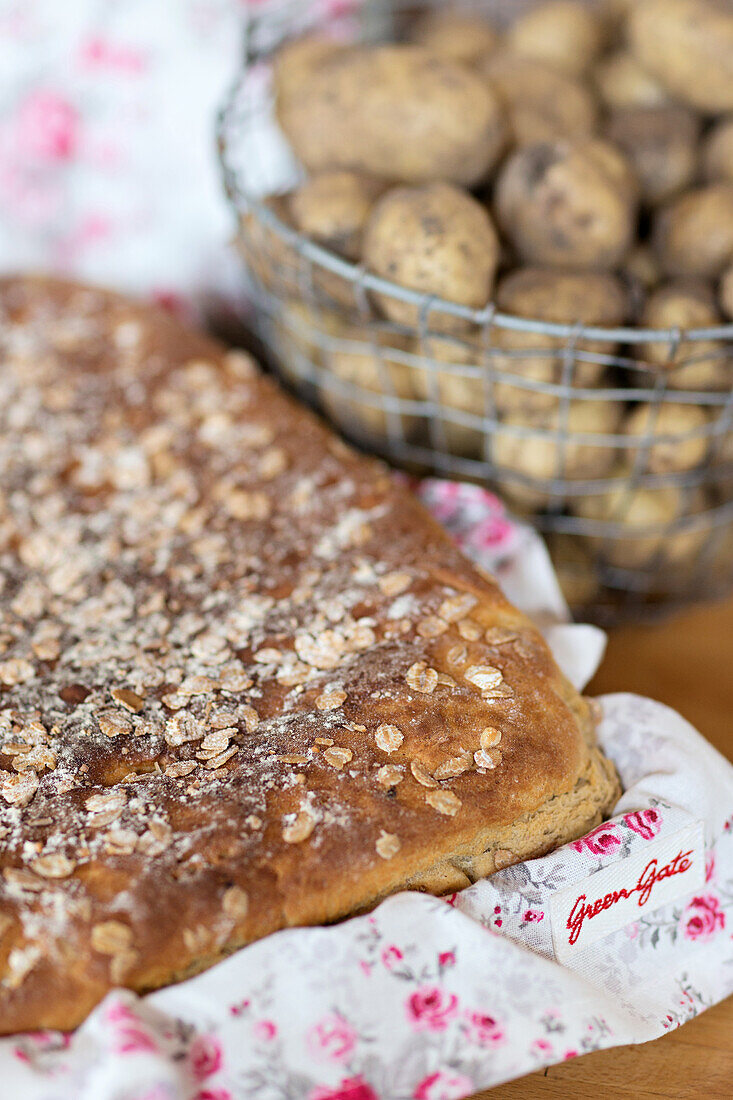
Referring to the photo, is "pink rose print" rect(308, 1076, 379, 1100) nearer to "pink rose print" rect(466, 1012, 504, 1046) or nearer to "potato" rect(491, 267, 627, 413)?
"pink rose print" rect(466, 1012, 504, 1046)

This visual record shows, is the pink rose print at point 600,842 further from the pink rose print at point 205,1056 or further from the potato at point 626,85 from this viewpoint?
the potato at point 626,85

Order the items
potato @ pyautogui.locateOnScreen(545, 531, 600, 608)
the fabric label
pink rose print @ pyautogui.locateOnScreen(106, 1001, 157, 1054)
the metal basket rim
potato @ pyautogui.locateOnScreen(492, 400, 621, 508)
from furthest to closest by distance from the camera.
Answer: potato @ pyautogui.locateOnScreen(545, 531, 600, 608)
potato @ pyautogui.locateOnScreen(492, 400, 621, 508)
the metal basket rim
the fabric label
pink rose print @ pyautogui.locateOnScreen(106, 1001, 157, 1054)

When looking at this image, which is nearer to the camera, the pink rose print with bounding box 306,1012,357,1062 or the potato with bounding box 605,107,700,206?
the pink rose print with bounding box 306,1012,357,1062

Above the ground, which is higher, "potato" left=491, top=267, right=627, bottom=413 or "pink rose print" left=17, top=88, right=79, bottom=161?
"pink rose print" left=17, top=88, right=79, bottom=161

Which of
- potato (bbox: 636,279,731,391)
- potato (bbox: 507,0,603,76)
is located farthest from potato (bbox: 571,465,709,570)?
potato (bbox: 507,0,603,76)

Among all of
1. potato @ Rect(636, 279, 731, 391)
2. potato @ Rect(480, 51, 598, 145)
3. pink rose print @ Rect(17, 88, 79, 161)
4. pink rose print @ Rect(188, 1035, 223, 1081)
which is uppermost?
potato @ Rect(480, 51, 598, 145)

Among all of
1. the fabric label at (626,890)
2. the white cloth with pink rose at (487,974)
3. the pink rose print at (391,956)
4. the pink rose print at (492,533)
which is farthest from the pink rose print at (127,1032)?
the pink rose print at (492,533)

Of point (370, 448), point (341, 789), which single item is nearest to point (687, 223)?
point (370, 448)

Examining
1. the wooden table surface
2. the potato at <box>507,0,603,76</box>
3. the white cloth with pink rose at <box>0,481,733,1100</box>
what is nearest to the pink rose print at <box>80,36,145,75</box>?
the potato at <box>507,0,603,76</box>

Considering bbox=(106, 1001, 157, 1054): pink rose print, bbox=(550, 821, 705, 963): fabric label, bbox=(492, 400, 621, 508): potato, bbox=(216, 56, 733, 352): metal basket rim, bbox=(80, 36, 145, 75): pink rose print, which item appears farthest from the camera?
bbox=(80, 36, 145, 75): pink rose print
